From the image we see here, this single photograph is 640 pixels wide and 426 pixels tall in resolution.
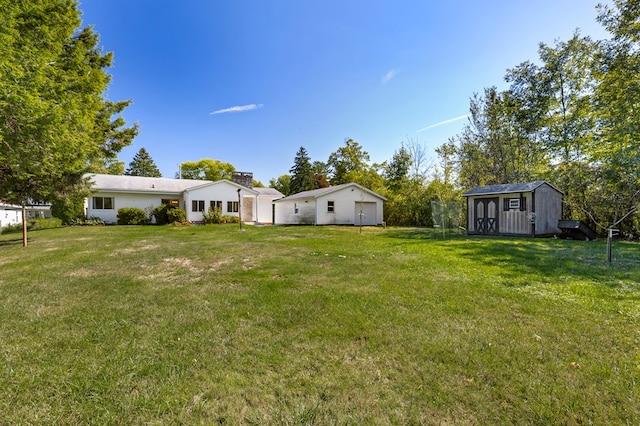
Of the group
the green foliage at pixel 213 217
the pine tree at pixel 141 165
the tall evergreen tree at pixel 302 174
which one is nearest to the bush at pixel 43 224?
the green foliage at pixel 213 217

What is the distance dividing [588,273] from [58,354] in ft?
28.7

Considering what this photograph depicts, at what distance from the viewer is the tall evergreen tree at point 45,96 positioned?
7336 millimetres

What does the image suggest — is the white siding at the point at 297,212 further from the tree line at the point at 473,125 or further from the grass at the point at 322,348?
the grass at the point at 322,348

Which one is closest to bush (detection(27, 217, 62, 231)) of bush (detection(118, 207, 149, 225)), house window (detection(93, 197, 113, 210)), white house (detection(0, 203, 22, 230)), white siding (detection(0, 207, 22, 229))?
house window (detection(93, 197, 113, 210))

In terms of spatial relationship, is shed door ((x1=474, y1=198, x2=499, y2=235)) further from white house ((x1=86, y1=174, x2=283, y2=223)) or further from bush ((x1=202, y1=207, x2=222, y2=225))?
bush ((x1=202, y1=207, x2=222, y2=225))

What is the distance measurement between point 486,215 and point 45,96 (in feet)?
63.8

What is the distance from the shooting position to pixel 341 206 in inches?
889

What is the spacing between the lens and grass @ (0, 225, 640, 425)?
201 cm

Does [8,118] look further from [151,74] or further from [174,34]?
[151,74]

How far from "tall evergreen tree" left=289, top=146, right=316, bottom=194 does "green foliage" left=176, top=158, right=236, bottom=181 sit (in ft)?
64.7

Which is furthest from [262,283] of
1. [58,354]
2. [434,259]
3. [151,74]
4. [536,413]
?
[151,74]

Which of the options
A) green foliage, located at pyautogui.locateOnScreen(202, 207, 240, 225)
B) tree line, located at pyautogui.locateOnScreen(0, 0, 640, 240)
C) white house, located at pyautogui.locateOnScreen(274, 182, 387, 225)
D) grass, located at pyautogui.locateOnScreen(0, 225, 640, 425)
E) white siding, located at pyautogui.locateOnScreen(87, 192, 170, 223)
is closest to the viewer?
grass, located at pyautogui.locateOnScreen(0, 225, 640, 425)

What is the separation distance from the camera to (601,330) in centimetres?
321

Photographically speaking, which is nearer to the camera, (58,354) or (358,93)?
(58,354)
